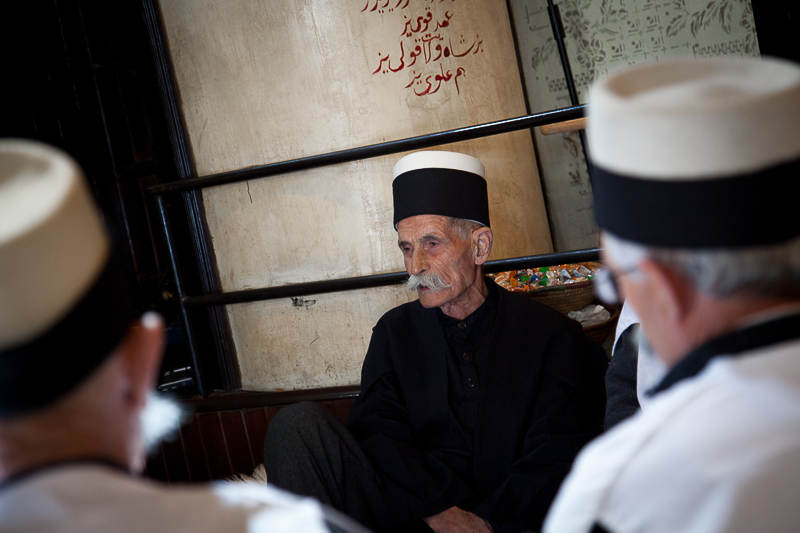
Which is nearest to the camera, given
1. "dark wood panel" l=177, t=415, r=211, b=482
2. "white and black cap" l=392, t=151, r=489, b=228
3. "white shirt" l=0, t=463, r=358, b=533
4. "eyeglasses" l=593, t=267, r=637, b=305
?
"white shirt" l=0, t=463, r=358, b=533

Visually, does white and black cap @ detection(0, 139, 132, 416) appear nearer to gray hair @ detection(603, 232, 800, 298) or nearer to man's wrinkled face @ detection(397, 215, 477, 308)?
gray hair @ detection(603, 232, 800, 298)

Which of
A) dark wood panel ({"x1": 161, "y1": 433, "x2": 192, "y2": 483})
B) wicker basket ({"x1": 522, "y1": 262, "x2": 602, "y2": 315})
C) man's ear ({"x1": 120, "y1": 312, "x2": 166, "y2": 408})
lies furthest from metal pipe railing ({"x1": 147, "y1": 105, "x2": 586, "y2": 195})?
man's ear ({"x1": 120, "y1": 312, "x2": 166, "y2": 408})

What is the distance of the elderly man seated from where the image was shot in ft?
6.59

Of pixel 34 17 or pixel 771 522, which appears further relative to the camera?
pixel 34 17

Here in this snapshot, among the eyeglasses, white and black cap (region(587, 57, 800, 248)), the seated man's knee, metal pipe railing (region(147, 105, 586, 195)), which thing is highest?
metal pipe railing (region(147, 105, 586, 195))

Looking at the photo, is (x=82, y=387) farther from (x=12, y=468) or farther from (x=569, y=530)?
(x=569, y=530)

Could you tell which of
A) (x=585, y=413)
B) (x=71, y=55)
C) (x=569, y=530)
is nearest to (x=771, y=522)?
(x=569, y=530)

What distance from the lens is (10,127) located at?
369 centimetres

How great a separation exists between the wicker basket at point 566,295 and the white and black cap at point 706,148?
6.69 feet

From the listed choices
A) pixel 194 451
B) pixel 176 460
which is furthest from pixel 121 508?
pixel 176 460

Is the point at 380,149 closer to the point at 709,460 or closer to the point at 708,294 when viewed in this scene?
the point at 708,294

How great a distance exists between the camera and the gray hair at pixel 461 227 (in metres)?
2.42

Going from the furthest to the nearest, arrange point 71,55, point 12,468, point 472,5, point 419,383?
1. point 71,55
2. point 472,5
3. point 419,383
4. point 12,468

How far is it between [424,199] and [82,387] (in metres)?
1.79
